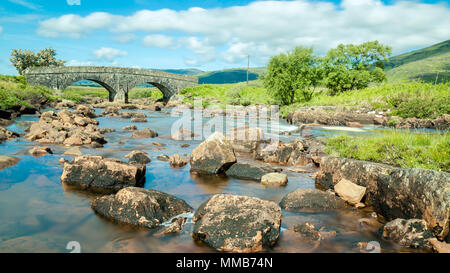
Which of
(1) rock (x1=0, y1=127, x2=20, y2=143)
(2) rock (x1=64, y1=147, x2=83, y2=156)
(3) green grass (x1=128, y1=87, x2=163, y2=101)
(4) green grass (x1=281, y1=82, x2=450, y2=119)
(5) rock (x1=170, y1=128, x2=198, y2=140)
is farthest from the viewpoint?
(3) green grass (x1=128, y1=87, x2=163, y2=101)

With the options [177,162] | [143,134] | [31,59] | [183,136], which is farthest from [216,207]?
[31,59]

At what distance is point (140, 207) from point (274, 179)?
391cm

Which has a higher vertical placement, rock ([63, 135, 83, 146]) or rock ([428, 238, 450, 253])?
rock ([63, 135, 83, 146])

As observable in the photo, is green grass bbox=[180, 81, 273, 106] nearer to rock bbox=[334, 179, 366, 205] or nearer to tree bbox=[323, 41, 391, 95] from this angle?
tree bbox=[323, 41, 391, 95]

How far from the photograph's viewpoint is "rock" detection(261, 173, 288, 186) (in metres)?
7.97

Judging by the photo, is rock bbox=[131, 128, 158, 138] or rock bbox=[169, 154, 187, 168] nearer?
rock bbox=[169, 154, 187, 168]

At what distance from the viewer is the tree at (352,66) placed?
34.1 m

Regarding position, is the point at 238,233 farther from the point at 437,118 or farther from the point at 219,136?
the point at 437,118

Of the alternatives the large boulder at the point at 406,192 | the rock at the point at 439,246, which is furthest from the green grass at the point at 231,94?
the rock at the point at 439,246

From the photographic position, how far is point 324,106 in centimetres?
2836

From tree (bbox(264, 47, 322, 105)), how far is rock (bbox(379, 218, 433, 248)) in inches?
1111

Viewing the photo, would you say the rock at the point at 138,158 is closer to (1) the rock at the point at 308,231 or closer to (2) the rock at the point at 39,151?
(2) the rock at the point at 39,151

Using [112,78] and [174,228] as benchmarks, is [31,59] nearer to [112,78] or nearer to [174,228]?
[112,78]

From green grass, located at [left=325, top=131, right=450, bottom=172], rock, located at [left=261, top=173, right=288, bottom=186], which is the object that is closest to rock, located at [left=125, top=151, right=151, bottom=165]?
rock, located at [left=261, top=173, right=288, bottom=186]
